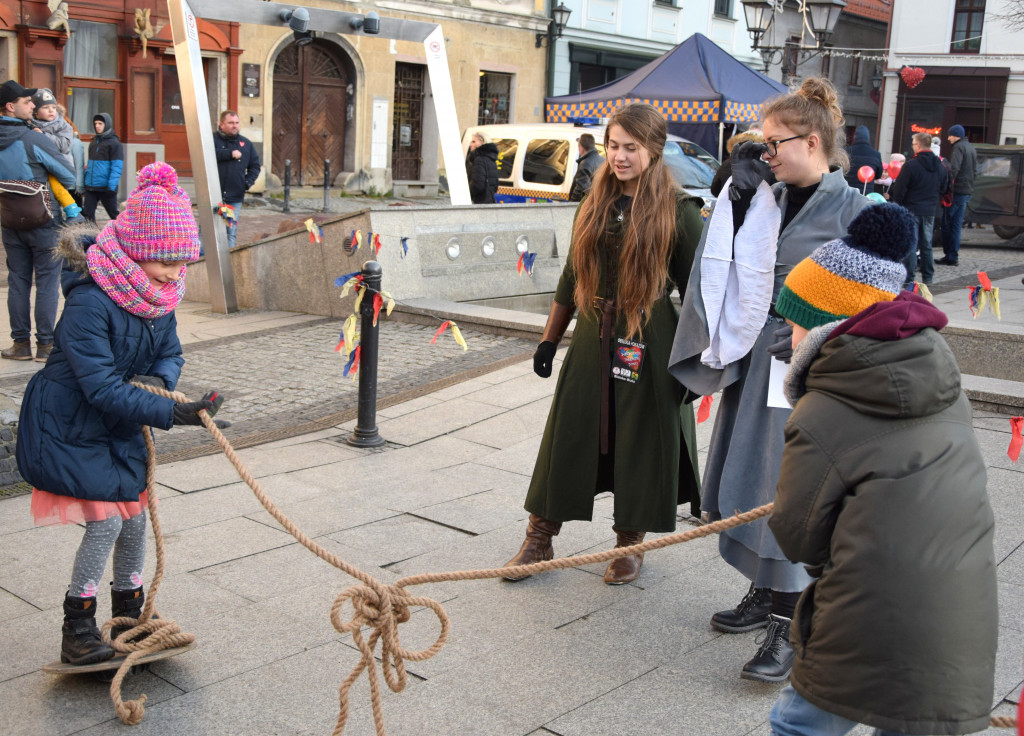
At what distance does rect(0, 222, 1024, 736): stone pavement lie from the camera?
3.26 meters

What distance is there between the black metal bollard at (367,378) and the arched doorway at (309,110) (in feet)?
62.9

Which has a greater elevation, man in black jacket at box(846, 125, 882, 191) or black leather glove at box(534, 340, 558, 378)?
man in black jacket at box(846, 125, 882, 191)

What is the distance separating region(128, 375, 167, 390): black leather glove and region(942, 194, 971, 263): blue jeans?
14.4 meters

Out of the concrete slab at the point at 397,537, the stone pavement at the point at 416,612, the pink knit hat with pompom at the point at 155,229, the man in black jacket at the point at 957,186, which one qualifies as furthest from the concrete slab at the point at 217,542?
the man in black jacket at the point at 957,186

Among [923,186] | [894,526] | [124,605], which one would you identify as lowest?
[124,605]

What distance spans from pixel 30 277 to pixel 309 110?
17931 millimetres

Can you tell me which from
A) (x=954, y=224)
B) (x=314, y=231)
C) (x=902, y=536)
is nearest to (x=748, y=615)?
(x=902, y=536)

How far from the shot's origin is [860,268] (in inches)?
92.0

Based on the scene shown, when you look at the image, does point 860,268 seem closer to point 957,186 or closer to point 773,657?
point 773,657

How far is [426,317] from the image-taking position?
944 centimetres

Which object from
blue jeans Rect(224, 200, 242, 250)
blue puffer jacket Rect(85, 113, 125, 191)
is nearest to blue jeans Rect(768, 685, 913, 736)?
blue jeans Rect(224, 200, 242, 250)

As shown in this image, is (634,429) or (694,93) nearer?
(634,429)

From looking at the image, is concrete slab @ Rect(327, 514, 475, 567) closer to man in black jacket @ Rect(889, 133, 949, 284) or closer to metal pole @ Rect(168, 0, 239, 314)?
metal pole @ Rect(168, 0, 239, 314)

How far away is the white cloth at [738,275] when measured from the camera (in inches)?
141
